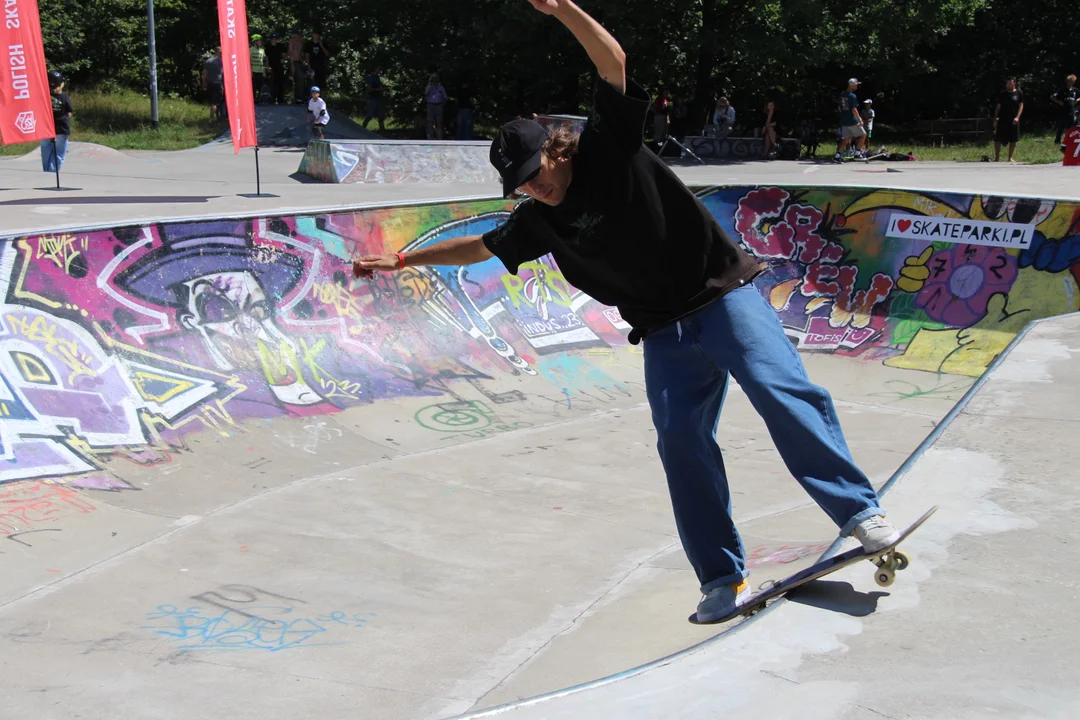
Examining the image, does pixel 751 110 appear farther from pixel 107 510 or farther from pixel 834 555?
pixel 834 555

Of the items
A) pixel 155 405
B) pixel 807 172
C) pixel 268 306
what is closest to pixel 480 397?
pixel 268 306

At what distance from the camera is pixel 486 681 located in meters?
4.16

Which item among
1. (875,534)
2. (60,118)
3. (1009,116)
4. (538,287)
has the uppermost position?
(60,118)

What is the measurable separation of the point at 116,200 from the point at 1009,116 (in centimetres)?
1574

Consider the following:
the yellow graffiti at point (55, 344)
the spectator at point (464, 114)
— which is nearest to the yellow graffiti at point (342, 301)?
the yellow graffiti at point (55, 344)

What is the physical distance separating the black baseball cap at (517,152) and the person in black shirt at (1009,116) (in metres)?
17.8

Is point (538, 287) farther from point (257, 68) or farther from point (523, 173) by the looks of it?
point (257, 68)

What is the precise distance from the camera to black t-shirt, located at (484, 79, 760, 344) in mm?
3123

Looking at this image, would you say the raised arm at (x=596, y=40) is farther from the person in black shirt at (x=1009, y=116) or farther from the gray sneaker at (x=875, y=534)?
the person in black shirt at (x=1009, y=116)

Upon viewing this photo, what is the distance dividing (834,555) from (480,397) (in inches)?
253

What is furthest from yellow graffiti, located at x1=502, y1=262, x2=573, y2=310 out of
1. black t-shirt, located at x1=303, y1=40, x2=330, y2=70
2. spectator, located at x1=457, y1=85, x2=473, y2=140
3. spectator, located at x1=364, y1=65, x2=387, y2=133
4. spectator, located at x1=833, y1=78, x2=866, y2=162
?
black t-shirt, located at x1=303, y1=40, x2=330, y2=70

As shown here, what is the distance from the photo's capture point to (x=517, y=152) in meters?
3.05

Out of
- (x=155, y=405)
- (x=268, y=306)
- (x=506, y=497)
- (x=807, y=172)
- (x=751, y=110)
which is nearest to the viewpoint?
(x=506, y=497)

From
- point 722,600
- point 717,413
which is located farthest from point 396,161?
point 722,600
